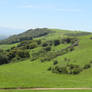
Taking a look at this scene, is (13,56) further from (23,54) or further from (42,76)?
(42,76)

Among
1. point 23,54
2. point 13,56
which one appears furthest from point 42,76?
point 13,56

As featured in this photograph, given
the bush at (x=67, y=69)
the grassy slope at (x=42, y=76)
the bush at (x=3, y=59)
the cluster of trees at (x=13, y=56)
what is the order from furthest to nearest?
the cluster of trees at (x=13, y=56), the bush at (x=3, y=59), the bush at (x=67, y=69), the grassy slope at (x=42, y=76)

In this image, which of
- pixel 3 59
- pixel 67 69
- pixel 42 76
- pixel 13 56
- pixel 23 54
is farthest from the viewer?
pixel 13 56

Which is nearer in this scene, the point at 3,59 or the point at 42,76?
the point at 42,76

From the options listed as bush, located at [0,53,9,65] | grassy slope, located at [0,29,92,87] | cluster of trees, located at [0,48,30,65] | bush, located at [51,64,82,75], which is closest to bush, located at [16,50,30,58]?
cluster of trees, located at [0,48,30,65]

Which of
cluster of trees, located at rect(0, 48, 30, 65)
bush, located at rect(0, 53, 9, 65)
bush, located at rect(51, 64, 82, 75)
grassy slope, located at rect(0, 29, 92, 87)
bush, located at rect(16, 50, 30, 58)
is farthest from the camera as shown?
bush, located at rect(16, 50, 30, 58)

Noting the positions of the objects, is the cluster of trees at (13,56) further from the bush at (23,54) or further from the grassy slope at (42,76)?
the grassy slope at (42,76)

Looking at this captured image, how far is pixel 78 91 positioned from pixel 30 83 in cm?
1058

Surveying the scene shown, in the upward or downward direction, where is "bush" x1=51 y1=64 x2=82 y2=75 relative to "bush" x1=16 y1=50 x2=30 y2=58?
downward

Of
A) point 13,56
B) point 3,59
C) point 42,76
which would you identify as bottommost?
point 3,59

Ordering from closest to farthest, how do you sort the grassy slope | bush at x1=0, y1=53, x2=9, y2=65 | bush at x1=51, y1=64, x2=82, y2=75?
the grassy slope < bush at x1=51, y1=64, x2=82, y2=75 < bush at x1=0, y1=53, x2=9, y2=65

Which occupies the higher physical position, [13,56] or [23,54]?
[23,54]

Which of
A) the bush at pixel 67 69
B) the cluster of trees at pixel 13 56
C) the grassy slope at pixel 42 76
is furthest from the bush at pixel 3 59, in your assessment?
the bush at pixel 67 69

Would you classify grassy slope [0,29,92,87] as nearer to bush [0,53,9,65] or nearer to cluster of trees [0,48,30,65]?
bush [0,53,9,65]
